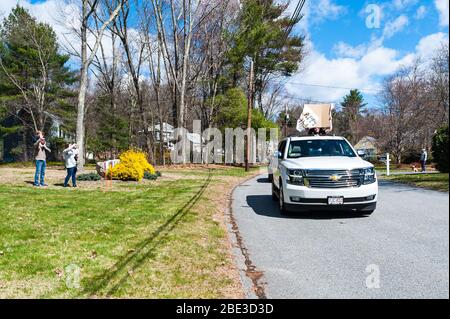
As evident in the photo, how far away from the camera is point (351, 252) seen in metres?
5.23

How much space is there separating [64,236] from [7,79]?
33845 mm

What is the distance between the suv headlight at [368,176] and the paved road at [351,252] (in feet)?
2.59

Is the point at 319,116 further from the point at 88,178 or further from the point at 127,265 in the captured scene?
the point at 127,265

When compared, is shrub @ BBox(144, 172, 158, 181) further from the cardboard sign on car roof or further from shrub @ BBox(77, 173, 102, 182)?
the cardboard sign on car roof

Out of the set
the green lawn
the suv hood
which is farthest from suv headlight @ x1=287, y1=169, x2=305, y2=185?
the green lawn

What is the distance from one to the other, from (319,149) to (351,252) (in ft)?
13.1

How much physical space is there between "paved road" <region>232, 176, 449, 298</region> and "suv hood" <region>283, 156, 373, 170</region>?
1103mm

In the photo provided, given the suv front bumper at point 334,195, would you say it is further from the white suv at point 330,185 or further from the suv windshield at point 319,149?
the suv windshield at point 319,149

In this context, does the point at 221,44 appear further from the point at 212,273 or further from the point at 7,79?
the point at 212,273

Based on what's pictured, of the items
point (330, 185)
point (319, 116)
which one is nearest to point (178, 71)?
point (319, 116)

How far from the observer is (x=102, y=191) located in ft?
39.7

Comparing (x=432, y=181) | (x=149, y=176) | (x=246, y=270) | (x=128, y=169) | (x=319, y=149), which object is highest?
(x=319, y=149)

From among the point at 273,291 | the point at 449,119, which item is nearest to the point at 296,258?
the point at 273,291

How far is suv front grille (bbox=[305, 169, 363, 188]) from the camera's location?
7367mm
